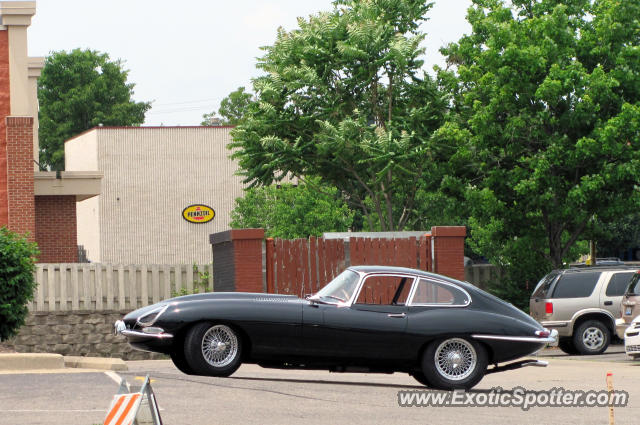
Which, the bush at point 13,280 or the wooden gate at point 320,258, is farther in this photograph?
the wooden gate at point 320,258

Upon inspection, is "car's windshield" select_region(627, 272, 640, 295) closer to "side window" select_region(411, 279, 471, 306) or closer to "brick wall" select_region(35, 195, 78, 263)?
"side window" select_region(411, 279, 471, 306)

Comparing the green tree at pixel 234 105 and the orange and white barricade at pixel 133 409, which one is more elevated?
the green tree at pixel 234 105

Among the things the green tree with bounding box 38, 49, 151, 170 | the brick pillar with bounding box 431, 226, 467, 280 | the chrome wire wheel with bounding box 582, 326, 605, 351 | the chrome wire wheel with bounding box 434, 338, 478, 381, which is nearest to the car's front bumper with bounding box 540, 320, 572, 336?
the chrome wire wheel with bounding box 582, 326, 605, 351

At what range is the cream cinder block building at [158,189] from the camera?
5506 centimetres

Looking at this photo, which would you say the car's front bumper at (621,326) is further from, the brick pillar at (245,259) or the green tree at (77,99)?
the green tree at (77,99)

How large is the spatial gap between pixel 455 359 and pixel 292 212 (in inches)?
1542

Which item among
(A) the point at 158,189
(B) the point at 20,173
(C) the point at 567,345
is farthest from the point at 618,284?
(A) the point at 158,189

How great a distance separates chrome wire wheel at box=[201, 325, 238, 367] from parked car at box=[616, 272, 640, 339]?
12301 mm

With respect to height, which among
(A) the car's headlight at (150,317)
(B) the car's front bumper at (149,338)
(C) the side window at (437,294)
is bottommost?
(B) the car's front bumper at (149,338)

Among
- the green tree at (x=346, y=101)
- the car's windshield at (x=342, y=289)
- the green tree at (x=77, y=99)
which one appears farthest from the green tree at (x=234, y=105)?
the car's windshield at (x=342, y=289)

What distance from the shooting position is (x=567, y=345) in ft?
81.5

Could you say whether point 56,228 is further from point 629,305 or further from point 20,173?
point 629,305

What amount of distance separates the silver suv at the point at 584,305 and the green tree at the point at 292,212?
26644 millimetres

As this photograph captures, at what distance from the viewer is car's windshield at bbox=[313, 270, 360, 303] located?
1351cm
